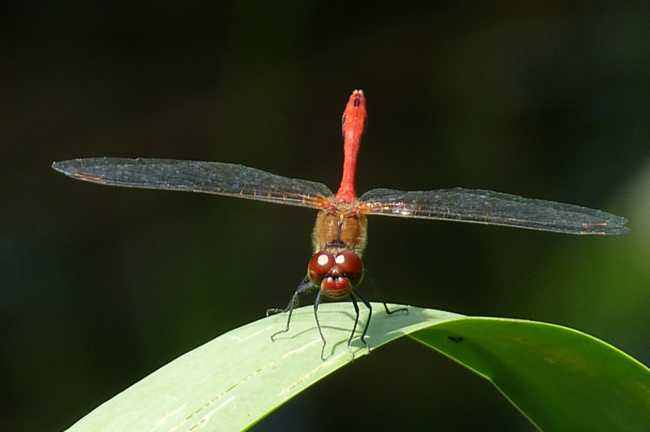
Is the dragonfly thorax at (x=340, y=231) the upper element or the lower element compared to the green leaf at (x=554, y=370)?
upper

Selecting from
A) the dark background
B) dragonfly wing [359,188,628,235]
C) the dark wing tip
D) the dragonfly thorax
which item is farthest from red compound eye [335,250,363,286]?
the dark background

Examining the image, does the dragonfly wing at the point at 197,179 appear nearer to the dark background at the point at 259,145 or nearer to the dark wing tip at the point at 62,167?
the dark wing tip at the point at 62,167

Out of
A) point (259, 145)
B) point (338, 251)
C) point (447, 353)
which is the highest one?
point (259, 145)

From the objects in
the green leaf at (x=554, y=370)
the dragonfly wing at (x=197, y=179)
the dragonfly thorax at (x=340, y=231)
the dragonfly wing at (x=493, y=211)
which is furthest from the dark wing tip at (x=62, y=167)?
the green leaf at (x=554, y=370)

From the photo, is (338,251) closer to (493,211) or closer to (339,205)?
(339,205)

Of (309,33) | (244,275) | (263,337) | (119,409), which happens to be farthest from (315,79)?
(119,409)

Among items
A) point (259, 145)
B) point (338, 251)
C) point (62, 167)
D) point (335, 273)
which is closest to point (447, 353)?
point (335, 273)
